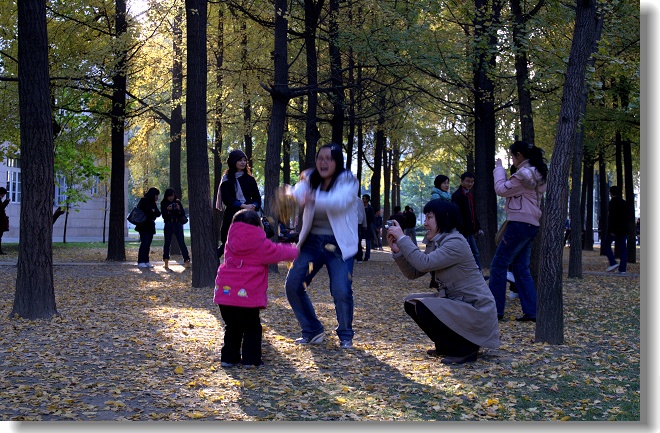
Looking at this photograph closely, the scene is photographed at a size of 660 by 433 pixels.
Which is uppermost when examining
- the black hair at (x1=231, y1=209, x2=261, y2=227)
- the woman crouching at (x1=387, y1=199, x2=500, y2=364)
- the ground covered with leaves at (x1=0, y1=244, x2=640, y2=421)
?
the black hair at (x1=231, y1=209, x2=261, y2=227)

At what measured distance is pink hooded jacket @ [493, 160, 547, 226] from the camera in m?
9.52

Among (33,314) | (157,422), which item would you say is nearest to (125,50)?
(33,314)

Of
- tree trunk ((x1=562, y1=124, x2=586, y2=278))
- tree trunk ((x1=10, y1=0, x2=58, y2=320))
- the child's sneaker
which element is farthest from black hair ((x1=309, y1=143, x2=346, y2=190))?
tree trunk ((x1=562, y1=124, x2=586, y2=278))

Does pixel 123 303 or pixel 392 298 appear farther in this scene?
pixel 392 298

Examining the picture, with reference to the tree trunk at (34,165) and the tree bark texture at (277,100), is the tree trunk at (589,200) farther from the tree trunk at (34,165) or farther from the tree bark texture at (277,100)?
the tree trunk at (34,165)

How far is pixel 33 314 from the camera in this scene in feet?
33.1

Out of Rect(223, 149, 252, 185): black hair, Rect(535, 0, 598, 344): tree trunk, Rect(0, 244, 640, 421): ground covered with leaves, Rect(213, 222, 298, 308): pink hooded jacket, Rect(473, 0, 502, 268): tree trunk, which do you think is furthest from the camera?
Rect(473, 0, 502, 268): tree trunk

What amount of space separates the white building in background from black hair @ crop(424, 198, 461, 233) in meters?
34.6

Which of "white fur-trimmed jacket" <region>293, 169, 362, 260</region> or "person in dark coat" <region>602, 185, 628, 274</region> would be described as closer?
"white fur-trimmed jacket" <region>293, 169, 362, 260</region>

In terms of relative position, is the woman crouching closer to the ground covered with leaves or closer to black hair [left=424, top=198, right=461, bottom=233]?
black hair [left=424, top=198, right=461, bottom=233]

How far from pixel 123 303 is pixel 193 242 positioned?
209 cm

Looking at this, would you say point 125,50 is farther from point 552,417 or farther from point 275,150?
point 552,417

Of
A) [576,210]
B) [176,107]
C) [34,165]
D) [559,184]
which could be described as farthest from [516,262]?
[176,107]

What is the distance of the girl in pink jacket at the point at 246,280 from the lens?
7.10 m
